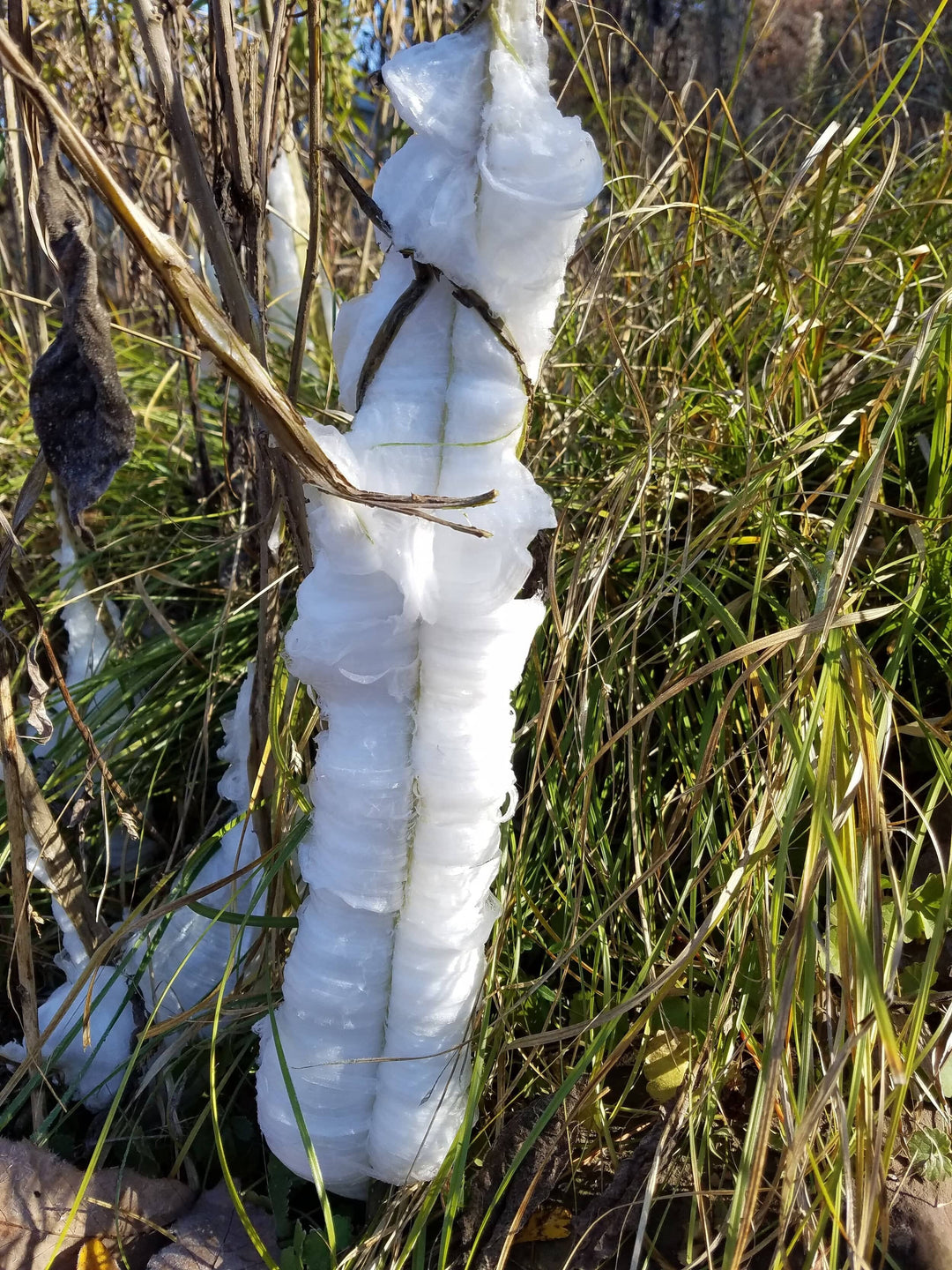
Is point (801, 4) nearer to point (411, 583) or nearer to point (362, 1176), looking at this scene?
point (411, 583)

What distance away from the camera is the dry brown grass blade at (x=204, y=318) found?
388 millimetres

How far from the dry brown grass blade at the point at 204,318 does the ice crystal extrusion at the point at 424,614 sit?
0.15 feet

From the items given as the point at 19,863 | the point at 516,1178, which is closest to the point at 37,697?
the point at 19,863

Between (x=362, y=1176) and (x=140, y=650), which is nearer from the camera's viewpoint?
(x=362, y=1176)

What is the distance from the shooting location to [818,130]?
1.32m

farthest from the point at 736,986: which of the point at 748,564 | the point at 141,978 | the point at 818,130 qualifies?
the point at 818,130

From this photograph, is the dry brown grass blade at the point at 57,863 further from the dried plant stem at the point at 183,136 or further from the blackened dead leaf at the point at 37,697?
the dried plant stem at the point at 183,136

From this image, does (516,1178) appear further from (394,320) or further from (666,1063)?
(394,320)

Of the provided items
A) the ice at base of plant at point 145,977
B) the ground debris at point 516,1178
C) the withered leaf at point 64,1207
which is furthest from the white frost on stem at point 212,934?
the ground debris at point 516,1178

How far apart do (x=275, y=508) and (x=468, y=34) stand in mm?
A: 372

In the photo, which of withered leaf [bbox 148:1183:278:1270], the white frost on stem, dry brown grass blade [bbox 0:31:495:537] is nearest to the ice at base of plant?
the white frost on stem

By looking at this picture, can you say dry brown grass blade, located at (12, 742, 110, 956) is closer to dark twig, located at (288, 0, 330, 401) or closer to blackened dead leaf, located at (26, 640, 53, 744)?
blackened dead leaf, located at (26, 640, 53, 744)

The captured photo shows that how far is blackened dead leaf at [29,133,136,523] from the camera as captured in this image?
0.48 meters

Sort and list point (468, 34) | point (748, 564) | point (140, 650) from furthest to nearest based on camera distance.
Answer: point (140, 650), point (748, 564), point (468, 34)
